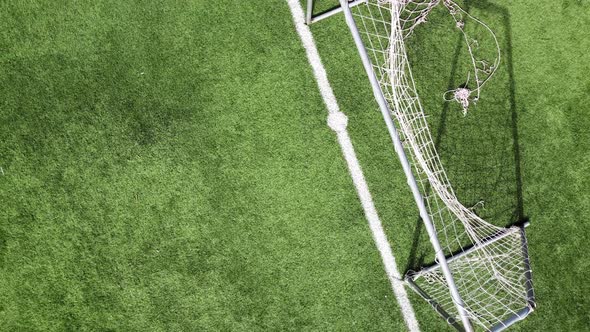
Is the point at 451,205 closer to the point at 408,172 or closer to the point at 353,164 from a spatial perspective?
the point at 353,164

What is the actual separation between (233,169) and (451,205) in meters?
2.38

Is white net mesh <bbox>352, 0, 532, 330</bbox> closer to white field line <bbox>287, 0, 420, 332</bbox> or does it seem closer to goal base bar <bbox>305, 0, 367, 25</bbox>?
goal base bar <bbox>305, 0, 367, 25</bbox>

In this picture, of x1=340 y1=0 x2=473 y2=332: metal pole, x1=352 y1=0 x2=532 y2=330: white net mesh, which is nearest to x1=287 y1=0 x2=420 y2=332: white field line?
x1=352 y1=0 x2=532 y2=330: white net mesh

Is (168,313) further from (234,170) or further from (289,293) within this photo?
(234,170)

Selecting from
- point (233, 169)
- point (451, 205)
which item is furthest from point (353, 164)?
point (233, 169)

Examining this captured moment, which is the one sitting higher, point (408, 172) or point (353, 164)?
point (353, 164)

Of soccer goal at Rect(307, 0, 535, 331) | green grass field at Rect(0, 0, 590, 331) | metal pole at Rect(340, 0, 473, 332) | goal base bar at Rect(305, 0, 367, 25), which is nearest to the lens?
metal pole at Rect(340, 0, 473, 332)

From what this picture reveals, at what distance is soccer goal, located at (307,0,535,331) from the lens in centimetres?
462

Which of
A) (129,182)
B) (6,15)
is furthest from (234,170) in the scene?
(6,15)

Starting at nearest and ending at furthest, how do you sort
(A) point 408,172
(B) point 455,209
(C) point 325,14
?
(A) point 408,172 < (B) point 455,209 < (C) point 325,14

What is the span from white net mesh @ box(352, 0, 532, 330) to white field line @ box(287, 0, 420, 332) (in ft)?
0.83

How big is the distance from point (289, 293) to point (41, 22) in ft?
13.4

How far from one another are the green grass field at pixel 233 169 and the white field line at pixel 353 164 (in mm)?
83

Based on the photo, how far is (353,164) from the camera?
5.06 m
